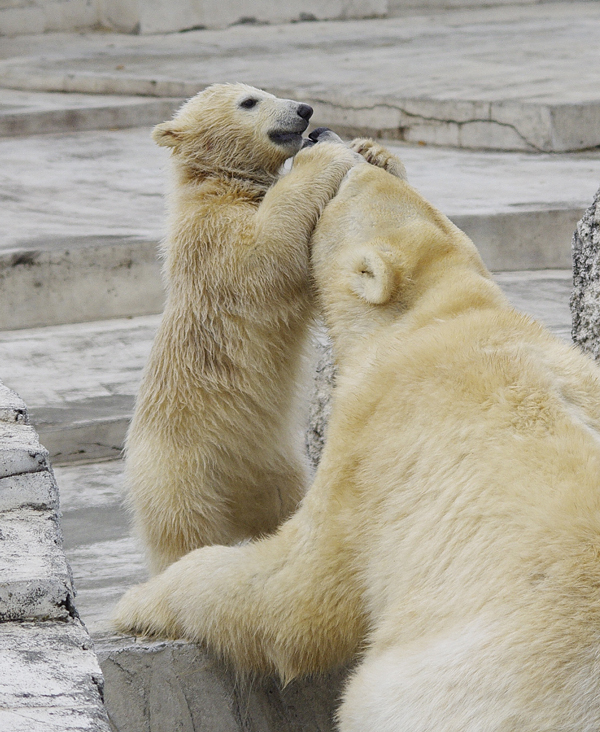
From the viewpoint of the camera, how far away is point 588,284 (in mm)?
2846

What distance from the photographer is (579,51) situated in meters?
9.26

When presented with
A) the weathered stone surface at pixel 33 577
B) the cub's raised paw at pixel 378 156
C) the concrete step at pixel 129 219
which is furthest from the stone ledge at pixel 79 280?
the weathered stone surface at pixel 33 577

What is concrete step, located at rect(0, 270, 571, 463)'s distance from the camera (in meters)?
4.12

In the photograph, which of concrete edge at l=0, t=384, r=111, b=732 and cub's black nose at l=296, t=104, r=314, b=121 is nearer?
concrete edge at l=0, t=384, r=111, b=732

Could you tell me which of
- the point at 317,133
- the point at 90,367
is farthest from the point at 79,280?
the point at 317,133

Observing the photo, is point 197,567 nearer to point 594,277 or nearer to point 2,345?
point 594,277

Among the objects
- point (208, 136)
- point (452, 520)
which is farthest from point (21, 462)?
point (208, 136)

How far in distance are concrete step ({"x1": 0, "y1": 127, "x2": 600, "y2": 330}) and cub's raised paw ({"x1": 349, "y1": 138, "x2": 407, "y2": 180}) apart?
2842 mm

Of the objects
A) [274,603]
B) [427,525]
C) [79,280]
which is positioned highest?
[427,525]

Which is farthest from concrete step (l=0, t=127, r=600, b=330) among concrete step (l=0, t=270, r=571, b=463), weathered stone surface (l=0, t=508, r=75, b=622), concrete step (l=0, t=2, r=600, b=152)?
weathered stone surface (l=0, t=508, r=75, b=622)

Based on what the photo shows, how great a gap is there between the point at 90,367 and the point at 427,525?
3.18 metres

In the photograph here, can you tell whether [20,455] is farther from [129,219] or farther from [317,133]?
[129,219]

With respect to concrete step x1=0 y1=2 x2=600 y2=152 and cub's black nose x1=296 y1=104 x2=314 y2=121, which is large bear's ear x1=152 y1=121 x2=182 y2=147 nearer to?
cub's black nose x1=296 y1=104 x2=314 y2=121

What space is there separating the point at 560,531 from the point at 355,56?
8678 millimetres
